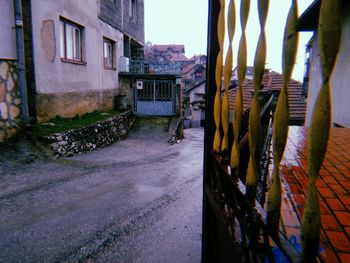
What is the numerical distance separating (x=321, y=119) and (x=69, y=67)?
30.5 ft

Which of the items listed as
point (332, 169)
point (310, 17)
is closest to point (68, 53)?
point (310, 17)

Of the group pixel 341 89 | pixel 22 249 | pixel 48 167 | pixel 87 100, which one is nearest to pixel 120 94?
pixel 87 100

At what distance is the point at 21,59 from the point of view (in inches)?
258

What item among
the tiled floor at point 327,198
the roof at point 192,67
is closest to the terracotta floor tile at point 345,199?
the tiled floor at point 327,198

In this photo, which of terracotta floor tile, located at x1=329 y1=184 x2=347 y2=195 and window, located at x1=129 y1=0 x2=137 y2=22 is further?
window, located at x1=129 y1=0 x2=137 y2=22

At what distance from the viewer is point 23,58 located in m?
6.59

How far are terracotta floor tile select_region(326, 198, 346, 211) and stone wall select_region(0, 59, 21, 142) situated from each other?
694 centimetres

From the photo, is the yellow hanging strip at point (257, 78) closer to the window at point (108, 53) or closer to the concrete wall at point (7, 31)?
the concrete wall at point (7, 31)

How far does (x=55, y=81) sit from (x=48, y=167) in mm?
3207

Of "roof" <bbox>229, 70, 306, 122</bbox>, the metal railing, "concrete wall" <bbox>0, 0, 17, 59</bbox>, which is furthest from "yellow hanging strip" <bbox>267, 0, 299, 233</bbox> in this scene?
the metal railing

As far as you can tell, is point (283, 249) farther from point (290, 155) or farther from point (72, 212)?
point (72, 212)

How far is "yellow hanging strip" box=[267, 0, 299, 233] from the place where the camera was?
0.64m

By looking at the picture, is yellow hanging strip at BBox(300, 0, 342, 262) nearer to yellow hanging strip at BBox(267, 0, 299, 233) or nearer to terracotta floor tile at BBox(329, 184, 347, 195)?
yellow hanging strip at BBox(267, 0, 299, 233)

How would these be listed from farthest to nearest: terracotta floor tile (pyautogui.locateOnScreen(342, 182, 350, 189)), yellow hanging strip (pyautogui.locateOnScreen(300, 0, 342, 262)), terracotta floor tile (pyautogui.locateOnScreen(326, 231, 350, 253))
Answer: terracotta floor tile (pyautogui.locateOnScreen(342, 182, 350, 189)), terracotta floor tile (pyautogui.locateOnScreen(326, 231, 350, 253)), yellow hanging strip (pyautogui.locateOnScreen(300, 0, 342, 262))
